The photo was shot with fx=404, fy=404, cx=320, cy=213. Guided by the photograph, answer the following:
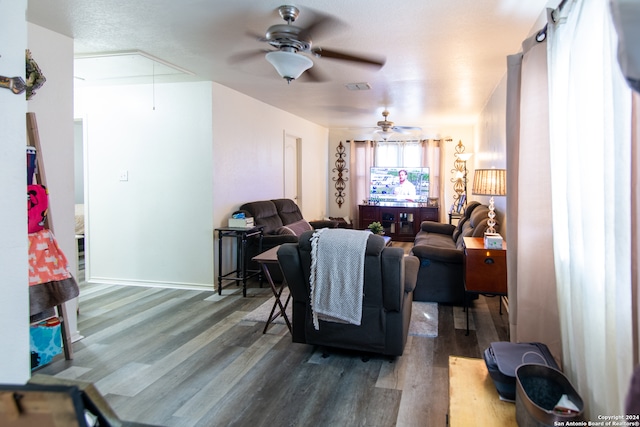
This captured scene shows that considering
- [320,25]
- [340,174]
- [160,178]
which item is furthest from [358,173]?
[320,25]

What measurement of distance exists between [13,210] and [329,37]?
241 cm

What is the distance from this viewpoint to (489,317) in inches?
149

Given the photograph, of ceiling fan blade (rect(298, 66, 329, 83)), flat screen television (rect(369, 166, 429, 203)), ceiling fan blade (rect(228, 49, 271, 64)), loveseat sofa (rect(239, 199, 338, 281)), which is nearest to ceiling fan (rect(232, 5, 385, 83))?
ceiling fan blade (rect(228, 49, 271, 64))

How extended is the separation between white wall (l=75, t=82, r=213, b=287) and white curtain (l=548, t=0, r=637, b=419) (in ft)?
11.9

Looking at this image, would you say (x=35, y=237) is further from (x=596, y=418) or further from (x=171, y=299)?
(x=596, y=418)

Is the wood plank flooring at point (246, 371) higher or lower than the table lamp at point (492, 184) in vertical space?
lower

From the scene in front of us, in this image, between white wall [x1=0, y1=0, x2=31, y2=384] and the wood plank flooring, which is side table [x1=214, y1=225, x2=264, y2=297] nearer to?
the wood plank flooring

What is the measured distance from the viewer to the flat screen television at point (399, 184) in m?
8.56

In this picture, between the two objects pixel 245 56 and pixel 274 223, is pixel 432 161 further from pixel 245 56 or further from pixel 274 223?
pixel 245 56

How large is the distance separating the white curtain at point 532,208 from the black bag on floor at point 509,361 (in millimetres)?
401

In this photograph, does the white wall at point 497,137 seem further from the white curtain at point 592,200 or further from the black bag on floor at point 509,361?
the black bag on floor at point 509,361

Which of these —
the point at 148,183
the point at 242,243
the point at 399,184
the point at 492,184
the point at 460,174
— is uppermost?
the point at 460,174

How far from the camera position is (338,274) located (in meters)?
2.59

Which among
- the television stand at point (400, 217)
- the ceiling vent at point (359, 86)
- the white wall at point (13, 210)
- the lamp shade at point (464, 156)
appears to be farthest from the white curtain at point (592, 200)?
the television stand at point (400, 217)
